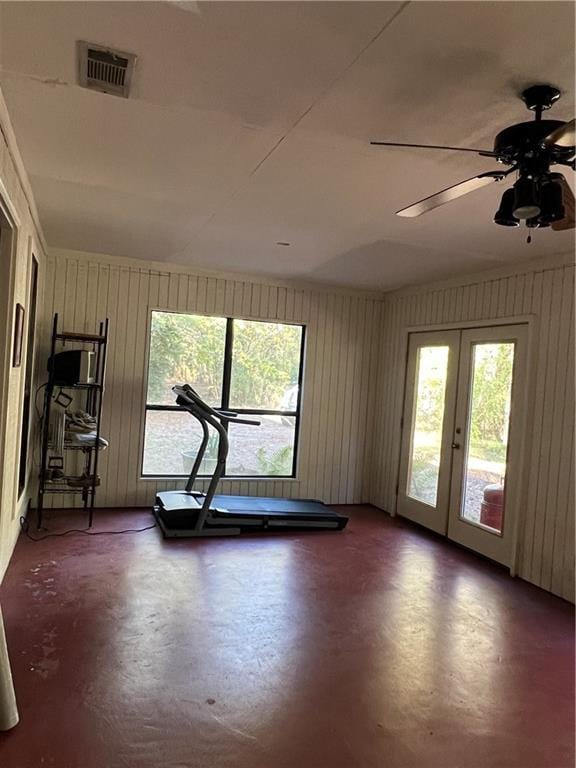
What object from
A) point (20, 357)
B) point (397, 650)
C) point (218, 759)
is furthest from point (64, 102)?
point (397, 650)

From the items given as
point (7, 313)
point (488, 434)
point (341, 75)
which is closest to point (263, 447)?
point (488, 434)

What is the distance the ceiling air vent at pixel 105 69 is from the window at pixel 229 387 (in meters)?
3.87

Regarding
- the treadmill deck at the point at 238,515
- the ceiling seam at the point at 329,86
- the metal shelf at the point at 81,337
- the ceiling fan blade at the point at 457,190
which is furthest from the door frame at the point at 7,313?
the ceiling fan blade at the point at 457,190

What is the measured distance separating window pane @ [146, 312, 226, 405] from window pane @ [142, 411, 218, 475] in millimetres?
215

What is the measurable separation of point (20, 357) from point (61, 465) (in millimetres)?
2012

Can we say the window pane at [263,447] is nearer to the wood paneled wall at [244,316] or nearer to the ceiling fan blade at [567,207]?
the wood paneled wall at [244,316]

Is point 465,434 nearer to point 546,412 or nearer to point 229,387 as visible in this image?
point 546,412

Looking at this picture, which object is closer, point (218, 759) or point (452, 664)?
point (218, 759)

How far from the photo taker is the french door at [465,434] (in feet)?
15.6

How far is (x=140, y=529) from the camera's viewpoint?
516 centimetres

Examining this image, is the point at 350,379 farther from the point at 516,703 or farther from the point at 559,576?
the point at 516,703

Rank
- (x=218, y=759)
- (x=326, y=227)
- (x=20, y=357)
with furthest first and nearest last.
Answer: (x=326, y=227)
(x=20, y=357)
(x=218, y=759)

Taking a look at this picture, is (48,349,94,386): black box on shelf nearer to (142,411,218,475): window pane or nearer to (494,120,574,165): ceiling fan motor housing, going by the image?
(142,411,218,475): window pane

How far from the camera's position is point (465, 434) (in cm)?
528
